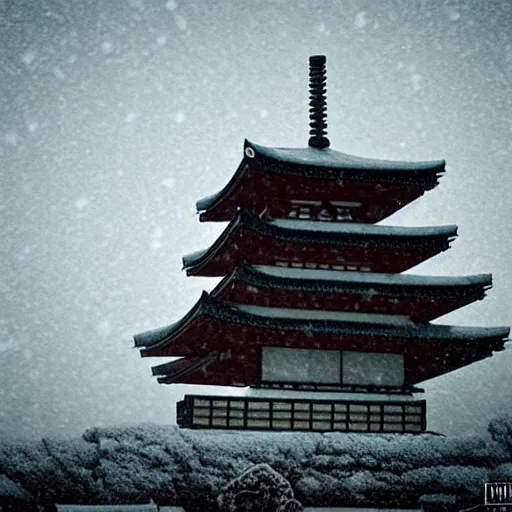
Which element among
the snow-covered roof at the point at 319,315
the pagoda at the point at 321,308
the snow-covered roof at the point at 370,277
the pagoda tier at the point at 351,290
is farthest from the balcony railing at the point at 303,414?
the snow-covered roof at the point at 370,277

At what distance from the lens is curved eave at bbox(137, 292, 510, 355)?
25.7m

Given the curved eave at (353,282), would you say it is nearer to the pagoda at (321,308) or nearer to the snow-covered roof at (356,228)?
the pagoda at (321,308)

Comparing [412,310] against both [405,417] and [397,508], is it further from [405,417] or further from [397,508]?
[397,508]

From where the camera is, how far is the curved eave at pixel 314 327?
84.4 ft

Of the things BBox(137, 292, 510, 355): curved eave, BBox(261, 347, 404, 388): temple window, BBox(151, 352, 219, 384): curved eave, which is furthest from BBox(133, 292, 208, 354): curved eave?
BBox(261, 347, 404, 388): temple window

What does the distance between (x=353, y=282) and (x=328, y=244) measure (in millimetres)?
1184

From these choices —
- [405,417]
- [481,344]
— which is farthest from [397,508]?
[481,344]

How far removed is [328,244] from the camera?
2716 cm

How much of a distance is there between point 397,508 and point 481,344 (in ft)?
19.6

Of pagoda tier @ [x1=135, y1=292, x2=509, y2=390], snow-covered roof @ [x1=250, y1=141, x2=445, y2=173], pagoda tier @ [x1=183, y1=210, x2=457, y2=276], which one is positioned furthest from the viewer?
snow-covered roof @ [x1=250, y1=141, x2=445, y2=173]

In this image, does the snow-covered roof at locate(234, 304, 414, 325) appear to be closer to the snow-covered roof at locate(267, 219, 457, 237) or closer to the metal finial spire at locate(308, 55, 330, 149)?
the snow-covered roof at locate(267, 219, 457, 237)

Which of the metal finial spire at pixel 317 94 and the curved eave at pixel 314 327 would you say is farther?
the metal finial spire at pixel 317 94

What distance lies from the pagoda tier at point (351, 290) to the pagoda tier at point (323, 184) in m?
2.08

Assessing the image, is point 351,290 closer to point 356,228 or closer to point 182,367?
point 356,228
